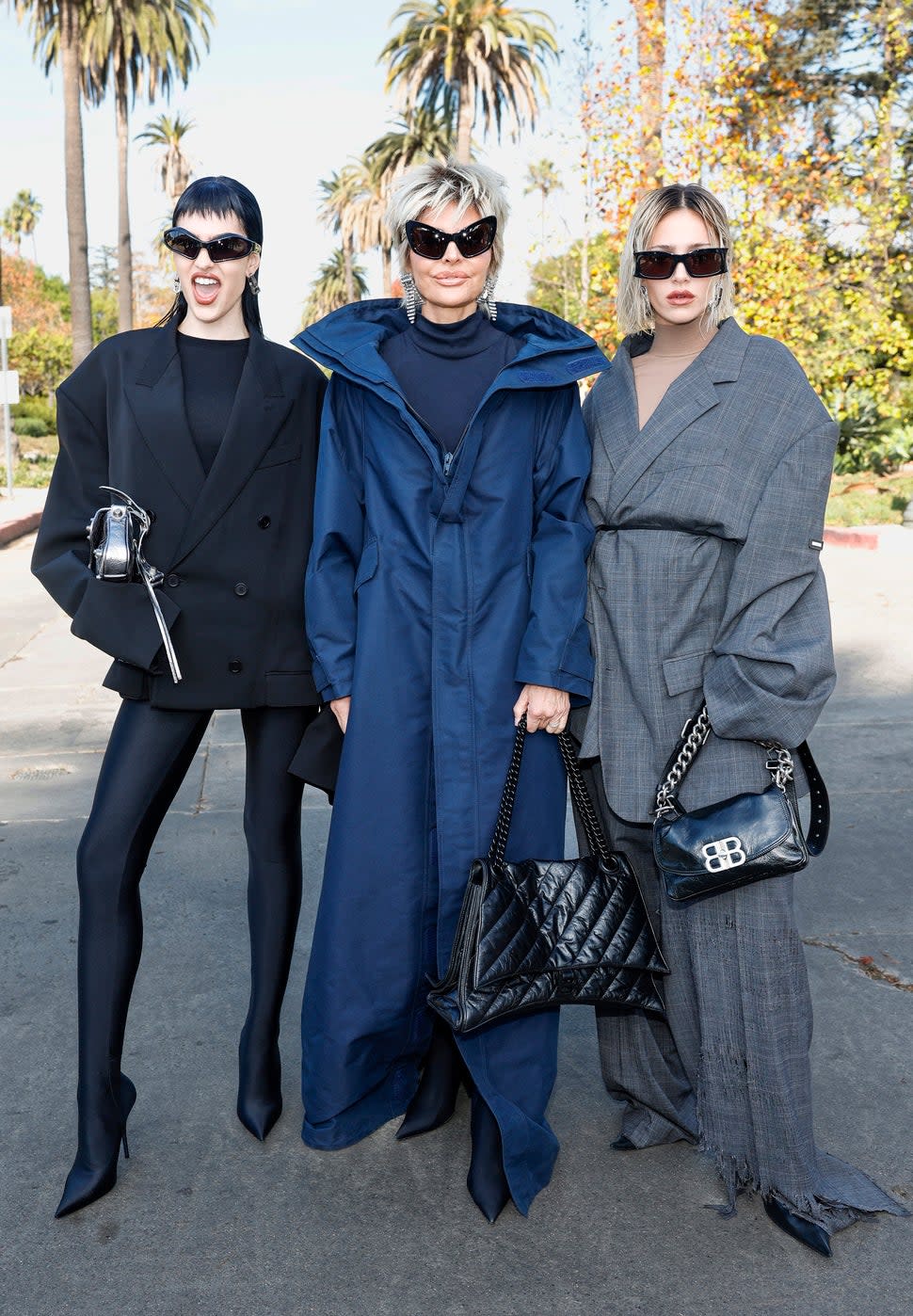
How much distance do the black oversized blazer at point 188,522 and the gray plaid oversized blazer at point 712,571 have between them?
26.5 inches

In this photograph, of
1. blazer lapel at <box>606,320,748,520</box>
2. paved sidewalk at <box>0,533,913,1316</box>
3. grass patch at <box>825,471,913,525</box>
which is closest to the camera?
paved sidewalk at <box>0,533,913,1316</box>

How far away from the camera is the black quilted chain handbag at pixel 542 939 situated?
2555 millimetres

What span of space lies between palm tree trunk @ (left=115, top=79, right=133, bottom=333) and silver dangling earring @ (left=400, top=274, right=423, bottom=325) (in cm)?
3158

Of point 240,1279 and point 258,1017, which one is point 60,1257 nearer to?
point 240,1279

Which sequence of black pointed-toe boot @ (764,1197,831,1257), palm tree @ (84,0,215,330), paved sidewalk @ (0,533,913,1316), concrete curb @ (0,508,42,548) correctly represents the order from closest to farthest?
1. paved sidewalk @ (0,533,913,1316)
2. black pointed-toe boot @ (764,1197,831,1257)
3. concrete curb @ (0,508,42,548)
4. palm tree @ (84,0,215,330)

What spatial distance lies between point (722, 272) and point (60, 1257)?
233 centimetres

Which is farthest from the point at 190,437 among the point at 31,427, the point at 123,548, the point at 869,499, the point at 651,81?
the point at 31,427

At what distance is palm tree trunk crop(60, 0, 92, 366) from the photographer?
24.1 metres

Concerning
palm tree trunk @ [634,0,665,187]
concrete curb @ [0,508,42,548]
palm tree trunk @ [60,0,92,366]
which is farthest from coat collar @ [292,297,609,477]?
palm tree trunk @ [60,0,92,366]

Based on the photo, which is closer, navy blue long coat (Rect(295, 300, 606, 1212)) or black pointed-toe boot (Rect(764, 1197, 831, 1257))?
black pointed-toe boot (Rect(764, 1197, 831, 1257))

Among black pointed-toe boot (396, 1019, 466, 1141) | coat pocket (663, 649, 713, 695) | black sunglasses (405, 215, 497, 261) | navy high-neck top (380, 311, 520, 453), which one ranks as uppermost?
black sunglasses (405, 215, 497, 261)

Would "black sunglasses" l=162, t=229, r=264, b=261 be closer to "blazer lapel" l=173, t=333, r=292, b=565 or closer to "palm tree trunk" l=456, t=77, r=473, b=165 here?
"blazer lapel" l=173, t=333, r=292, b=565

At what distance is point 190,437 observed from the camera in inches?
110

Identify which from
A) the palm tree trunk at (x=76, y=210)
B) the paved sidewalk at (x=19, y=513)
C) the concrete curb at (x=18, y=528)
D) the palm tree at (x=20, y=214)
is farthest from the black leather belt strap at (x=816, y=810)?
the palm tree at (x=20, y=214)
